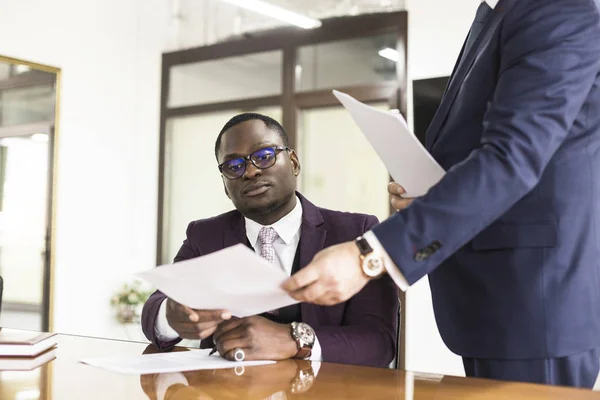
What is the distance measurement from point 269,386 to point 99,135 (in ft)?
15.1

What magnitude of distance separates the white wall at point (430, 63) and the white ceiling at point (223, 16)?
0.52 m

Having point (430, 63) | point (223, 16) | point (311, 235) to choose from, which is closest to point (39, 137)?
point (223, 16)

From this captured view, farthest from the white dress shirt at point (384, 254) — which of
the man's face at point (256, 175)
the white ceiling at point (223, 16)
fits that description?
the white ceiling at point (223, 16)

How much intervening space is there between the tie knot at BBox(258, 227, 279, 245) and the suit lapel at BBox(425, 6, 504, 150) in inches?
25.1

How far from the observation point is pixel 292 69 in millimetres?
5184

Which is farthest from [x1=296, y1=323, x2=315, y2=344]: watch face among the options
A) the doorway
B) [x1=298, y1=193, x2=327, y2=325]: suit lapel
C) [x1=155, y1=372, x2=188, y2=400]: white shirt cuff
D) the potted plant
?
the potted plant

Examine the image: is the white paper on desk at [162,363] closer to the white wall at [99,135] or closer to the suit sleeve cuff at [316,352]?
the suit sleeve cuff at [316,352]

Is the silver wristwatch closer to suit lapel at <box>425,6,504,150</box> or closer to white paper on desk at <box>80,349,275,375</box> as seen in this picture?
white paper on desk at <box>80,349,275,375</box>

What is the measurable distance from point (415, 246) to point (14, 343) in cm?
92

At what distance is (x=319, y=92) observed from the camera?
16.5 ft

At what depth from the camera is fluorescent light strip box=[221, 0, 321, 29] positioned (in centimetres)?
509

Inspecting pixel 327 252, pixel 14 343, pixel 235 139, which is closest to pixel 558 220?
pixel 327 252

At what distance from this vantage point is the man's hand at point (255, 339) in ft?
4.43

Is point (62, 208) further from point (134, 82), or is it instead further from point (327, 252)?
point (327, 252)
